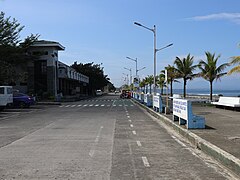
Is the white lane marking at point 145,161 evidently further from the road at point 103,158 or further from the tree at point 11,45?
the tree at point 11,45

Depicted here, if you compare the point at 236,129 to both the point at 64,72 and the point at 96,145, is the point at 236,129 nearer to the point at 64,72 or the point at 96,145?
the point at 96,145

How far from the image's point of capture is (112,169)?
26.1 feet

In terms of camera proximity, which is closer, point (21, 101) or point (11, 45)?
point (21, 101)

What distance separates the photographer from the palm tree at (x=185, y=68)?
47062mm

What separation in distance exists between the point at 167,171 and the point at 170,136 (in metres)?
6.31

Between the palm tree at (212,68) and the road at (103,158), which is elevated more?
the palm tree at (212,68)

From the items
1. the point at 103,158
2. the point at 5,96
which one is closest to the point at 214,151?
the point at 103,158

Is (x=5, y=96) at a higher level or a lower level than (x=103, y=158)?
higher

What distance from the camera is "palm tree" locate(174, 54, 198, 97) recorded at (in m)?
47.1

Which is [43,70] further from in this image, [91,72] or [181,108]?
[181,108]

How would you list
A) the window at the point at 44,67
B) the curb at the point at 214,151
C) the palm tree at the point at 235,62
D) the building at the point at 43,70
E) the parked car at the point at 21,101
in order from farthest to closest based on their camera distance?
the window at the point at 44,67, the building at the point at 43,70, the parked car at the point at 21,101, the palm tree at the point at 235,62, the curb at the point at 214,151

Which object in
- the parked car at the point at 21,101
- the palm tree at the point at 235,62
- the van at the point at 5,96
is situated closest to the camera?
the palm tree at the point at 235,62

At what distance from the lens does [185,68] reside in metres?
47.1

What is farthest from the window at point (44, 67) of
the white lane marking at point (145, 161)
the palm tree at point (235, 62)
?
the white lane marking at point (145, 161)
